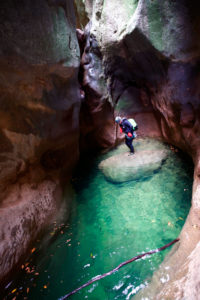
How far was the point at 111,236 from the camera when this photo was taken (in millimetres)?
4230

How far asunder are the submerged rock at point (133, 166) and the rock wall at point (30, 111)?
6.86 ft

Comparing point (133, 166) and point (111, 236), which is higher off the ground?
point (133, 166)

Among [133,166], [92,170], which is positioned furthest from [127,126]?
[92,170]

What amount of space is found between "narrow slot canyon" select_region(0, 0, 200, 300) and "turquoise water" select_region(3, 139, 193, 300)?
0.02 m

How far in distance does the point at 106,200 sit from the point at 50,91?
3.88 metres

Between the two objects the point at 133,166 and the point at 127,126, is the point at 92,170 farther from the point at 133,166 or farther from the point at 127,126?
the point at 127,126

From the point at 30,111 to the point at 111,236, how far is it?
3835 mm

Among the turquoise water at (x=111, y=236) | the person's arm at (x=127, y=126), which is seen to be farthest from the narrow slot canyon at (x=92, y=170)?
the person's arm at (x=127, y=126)

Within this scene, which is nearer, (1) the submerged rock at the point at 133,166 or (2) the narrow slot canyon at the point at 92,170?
(2) the narrow slot canyon at the point at 92,170

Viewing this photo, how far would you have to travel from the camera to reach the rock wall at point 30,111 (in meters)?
3.40

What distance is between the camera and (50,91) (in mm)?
5109

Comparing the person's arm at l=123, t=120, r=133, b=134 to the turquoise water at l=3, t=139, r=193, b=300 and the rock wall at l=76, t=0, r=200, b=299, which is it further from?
the turquoise water at l=3, t=139, r=193, b=300

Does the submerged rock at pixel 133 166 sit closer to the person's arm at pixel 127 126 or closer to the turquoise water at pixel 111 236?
the turquoise water at pixel 111 236

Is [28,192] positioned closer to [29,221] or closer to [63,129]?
[29,221]
